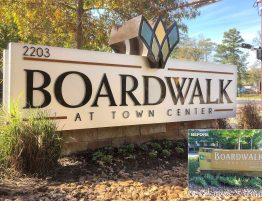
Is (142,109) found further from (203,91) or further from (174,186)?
(174,186)

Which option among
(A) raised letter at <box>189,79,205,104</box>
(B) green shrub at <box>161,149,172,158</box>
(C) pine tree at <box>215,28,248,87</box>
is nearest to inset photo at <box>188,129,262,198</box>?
(B) green shrub at <box>161,149,172,158</box>

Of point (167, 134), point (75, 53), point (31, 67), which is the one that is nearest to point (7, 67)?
point (31, 67)

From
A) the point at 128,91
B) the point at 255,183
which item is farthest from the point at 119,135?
the point at 255,183

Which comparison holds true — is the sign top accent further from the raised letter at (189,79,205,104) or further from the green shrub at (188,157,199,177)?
the green shrub at (188,157,199,177)

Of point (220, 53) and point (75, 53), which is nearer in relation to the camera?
point (75, 53)

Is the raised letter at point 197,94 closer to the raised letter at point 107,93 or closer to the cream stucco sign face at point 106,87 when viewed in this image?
the cream stucco sign face at point 106,87

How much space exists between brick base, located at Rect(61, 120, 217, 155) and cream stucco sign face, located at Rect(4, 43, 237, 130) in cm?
20

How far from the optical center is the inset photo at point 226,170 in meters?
4.17

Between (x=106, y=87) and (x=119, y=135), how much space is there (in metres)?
0.92

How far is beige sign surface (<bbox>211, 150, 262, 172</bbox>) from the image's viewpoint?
4164mm

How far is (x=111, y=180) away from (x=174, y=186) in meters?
0.81

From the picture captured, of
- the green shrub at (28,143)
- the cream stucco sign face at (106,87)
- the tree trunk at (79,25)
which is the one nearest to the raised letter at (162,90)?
the cream stucco sign face at (106,87)

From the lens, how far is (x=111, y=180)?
4738 millimetres

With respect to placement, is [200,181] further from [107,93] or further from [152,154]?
[107,93]
